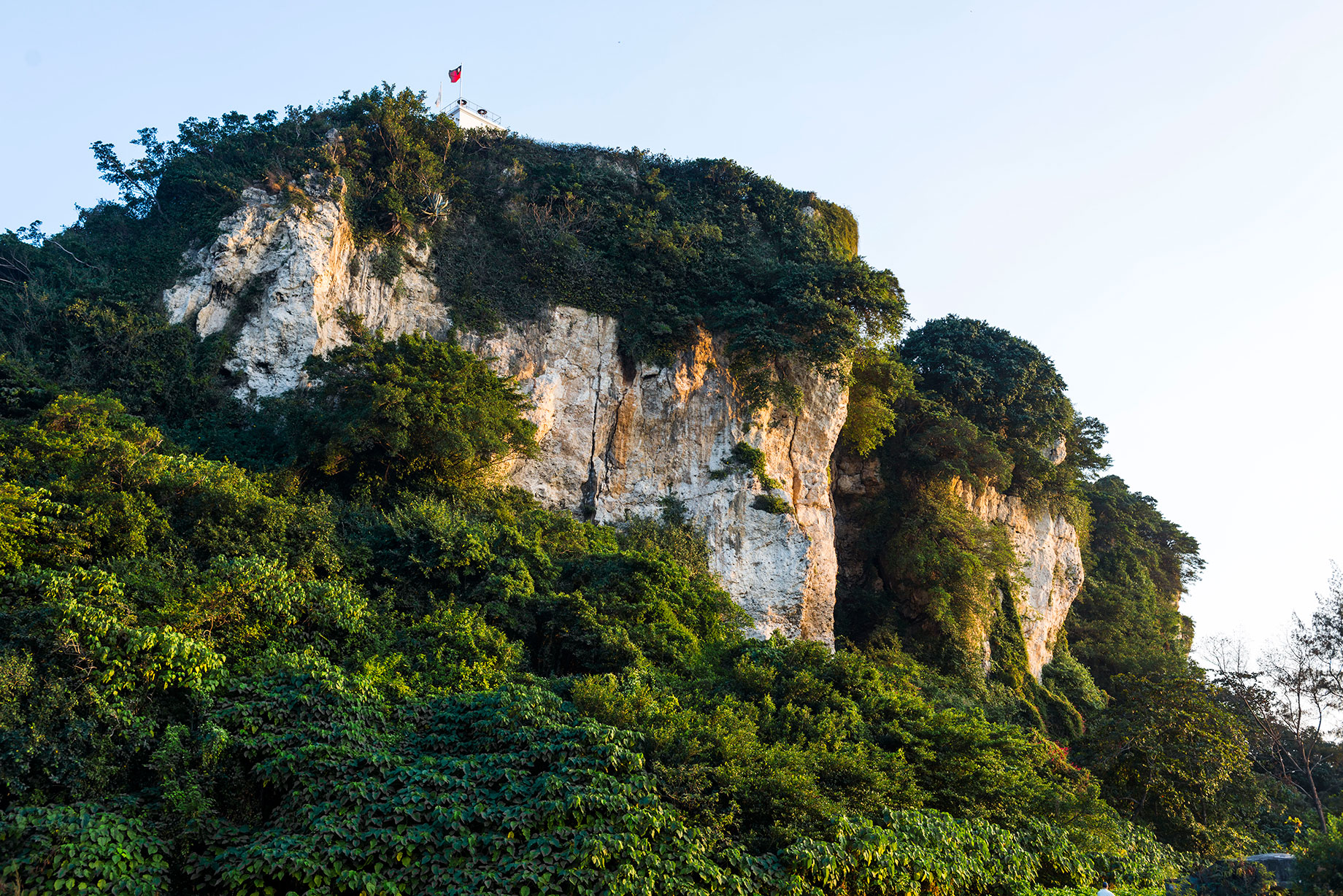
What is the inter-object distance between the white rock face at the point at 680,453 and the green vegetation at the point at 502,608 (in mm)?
605

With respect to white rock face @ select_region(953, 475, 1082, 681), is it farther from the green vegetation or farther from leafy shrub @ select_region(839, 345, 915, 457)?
leafy shrub @ select_region(839, 345, 915, 457)

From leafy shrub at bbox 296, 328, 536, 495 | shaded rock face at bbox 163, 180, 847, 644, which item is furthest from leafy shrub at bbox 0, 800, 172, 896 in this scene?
shaded rock face at bbox 163, 180, 847, 644

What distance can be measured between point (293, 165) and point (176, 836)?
17.7 m

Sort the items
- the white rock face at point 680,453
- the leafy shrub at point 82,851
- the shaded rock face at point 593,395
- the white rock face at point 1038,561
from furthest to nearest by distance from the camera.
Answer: the white rock face at point 1038,561 < the white rock face at point 680,453 < the shaded rock face at point 593,395 < the leafy shrub at point 82,851

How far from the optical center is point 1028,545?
91.8 feet

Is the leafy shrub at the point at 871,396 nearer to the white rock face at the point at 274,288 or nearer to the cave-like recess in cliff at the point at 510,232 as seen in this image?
the cave-like recess in cliff at the point at 510,232

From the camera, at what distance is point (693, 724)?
1073cm

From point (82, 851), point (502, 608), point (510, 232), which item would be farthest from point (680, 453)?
point (82, 851)

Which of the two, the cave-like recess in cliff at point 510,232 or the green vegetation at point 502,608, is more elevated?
the cave-like recess in cliff at point 510,232

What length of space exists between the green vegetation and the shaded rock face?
54cm

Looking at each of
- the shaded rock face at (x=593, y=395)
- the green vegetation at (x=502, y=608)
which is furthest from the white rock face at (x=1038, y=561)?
the shaded rock face at (x=593, y=395)

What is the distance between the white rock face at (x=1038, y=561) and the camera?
2616 cm

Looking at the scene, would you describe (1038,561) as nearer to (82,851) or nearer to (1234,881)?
(1234,881)

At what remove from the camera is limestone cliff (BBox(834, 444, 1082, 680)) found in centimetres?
2559
